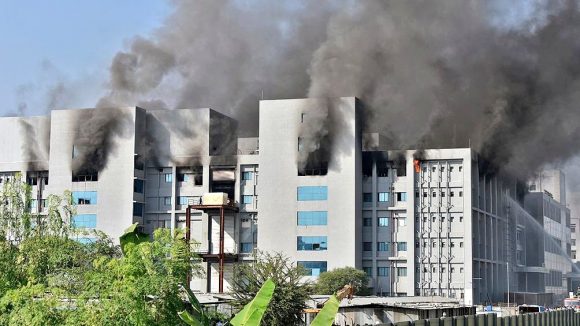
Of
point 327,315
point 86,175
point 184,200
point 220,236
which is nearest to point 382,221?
point 220,236

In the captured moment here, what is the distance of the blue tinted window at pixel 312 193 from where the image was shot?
123 meters

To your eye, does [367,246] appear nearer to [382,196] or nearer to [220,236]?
[382,196]

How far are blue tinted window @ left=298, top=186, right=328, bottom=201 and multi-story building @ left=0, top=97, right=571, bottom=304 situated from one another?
0.58ft

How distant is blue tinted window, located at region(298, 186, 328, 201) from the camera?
405ft

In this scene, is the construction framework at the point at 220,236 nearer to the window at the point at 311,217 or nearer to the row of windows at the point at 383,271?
the window at the point at 311,217

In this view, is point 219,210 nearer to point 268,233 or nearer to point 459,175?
point 268,233

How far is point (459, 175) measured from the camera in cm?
12456

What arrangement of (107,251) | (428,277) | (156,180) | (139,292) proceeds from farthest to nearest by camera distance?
(156,180) → (428,277) → (107,251) → (139,292)

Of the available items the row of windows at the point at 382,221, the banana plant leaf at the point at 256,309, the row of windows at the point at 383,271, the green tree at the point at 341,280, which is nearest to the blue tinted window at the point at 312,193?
the row of windows at the point at 382,221

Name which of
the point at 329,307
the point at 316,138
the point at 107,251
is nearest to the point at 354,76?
the point at 316,138

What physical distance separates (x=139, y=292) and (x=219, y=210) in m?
96.0

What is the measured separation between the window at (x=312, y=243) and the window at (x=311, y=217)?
1828 millimetres

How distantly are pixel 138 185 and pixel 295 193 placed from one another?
73.4ft

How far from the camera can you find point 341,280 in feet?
375
